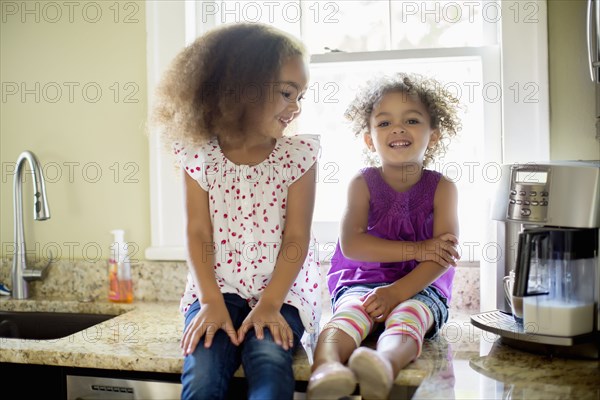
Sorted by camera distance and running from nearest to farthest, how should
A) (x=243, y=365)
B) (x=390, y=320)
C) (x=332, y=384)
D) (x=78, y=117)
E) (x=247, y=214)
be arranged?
(x=332, y=384)
(x=243, y=365)
(x=390, y=320)
(x=247, y=214)
(x=78, y=117)

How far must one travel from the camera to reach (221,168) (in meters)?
1.51

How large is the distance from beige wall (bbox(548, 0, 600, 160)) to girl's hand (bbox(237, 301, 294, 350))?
0.75 metres

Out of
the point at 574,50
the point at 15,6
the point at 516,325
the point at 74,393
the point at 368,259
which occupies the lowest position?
the point at 74,393

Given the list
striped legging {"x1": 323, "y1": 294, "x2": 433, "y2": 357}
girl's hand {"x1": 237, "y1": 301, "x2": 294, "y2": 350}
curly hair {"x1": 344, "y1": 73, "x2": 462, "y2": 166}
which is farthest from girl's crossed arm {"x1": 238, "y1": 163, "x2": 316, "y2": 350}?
curly hair {"x1": 344, "y1": 73, "x2": 462, "y2": 166}

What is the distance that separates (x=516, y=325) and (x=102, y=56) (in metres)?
1.30

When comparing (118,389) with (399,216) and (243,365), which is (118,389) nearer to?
(243,365)

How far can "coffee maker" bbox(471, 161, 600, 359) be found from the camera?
1.26m

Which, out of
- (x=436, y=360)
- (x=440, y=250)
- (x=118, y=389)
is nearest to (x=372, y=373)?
(x=436, y=360)

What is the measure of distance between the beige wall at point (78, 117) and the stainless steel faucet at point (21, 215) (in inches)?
3.8

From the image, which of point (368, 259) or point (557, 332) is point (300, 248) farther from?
point (557, 332)

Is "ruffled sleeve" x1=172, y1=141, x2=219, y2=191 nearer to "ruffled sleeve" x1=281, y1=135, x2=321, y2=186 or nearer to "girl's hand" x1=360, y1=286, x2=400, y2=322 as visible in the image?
"ruffled sleeve" x1=281, y1=135, x2=321, y2=186

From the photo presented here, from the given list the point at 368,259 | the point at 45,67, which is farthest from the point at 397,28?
the point at 45,67

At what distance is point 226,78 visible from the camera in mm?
1519

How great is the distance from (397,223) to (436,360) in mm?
378
